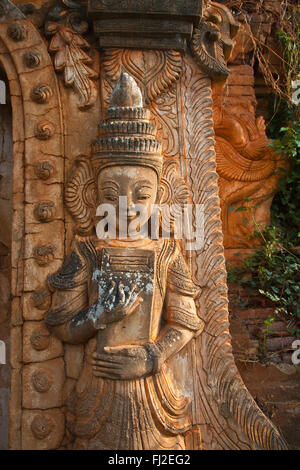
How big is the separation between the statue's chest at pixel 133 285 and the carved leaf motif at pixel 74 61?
116 centimetres

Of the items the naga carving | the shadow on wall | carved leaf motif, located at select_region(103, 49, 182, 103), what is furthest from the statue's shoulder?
the shadow on wall

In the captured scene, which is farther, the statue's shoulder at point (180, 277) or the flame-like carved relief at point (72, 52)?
the flame-like carved relief at point (72, 52)

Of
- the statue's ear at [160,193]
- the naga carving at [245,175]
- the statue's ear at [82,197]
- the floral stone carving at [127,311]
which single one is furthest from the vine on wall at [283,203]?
the statue's ear at [82,197]

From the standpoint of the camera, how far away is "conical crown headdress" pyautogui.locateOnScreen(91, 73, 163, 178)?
11.1ft

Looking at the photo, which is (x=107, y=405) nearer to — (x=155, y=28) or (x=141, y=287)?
(x=141, y=287)

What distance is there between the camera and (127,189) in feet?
11.1

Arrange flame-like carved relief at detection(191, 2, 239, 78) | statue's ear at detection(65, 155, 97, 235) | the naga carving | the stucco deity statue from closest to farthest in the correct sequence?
the stucco deity statue, statue's ear at detection(65, 155, 97, 235), flame-like carved relief at detection(191, 2, 239, 78), the naga carving

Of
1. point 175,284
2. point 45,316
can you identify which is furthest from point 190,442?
point 45,316

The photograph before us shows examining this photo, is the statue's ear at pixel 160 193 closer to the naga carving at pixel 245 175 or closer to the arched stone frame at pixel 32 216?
the arched stone frame at pixel 32 216

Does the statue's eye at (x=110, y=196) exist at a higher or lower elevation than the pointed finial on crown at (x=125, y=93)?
lower

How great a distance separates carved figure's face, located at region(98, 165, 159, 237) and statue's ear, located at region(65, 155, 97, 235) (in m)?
0.14

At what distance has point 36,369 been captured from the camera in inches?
132

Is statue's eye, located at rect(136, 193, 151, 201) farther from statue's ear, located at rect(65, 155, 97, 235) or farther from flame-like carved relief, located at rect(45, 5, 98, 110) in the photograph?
flame-like carved relief, located at rect(45, 5, 98, 110)

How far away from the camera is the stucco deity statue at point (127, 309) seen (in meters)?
3.14
